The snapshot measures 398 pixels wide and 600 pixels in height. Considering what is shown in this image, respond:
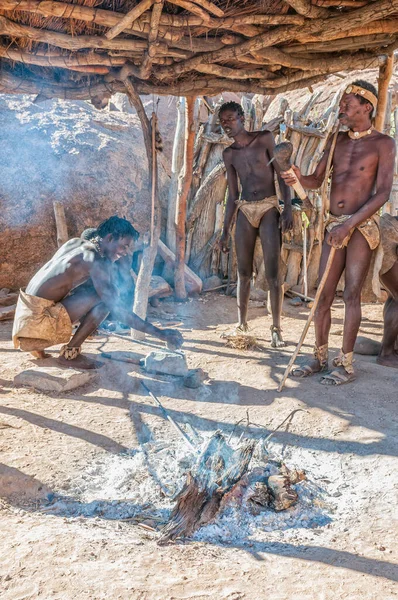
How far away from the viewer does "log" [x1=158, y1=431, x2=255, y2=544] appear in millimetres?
2316


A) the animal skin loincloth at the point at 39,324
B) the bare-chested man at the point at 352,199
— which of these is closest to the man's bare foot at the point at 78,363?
the animal skin loincloth at the point at 39,324

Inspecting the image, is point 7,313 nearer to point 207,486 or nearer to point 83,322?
point 83,322

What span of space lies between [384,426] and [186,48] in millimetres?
2923

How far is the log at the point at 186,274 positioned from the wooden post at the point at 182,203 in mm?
256

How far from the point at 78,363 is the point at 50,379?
20.4 inches

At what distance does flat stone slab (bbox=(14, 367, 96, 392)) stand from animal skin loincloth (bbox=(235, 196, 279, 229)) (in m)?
2.13

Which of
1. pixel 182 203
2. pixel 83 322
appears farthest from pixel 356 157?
pixel 182 203

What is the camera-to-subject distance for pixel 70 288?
4.15 meters

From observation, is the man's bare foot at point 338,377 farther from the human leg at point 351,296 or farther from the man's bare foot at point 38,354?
the man's bare foot at point 38,354

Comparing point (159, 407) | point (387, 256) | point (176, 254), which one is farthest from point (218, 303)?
point (159, 407)

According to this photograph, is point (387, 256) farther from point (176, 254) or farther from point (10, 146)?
point (10, 146)

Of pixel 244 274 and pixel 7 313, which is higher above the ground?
pixel 244 274

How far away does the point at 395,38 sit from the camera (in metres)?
4.38

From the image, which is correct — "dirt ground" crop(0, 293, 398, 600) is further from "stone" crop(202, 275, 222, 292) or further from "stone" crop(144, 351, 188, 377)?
"stone" crop(202, 275, 222, 292)
